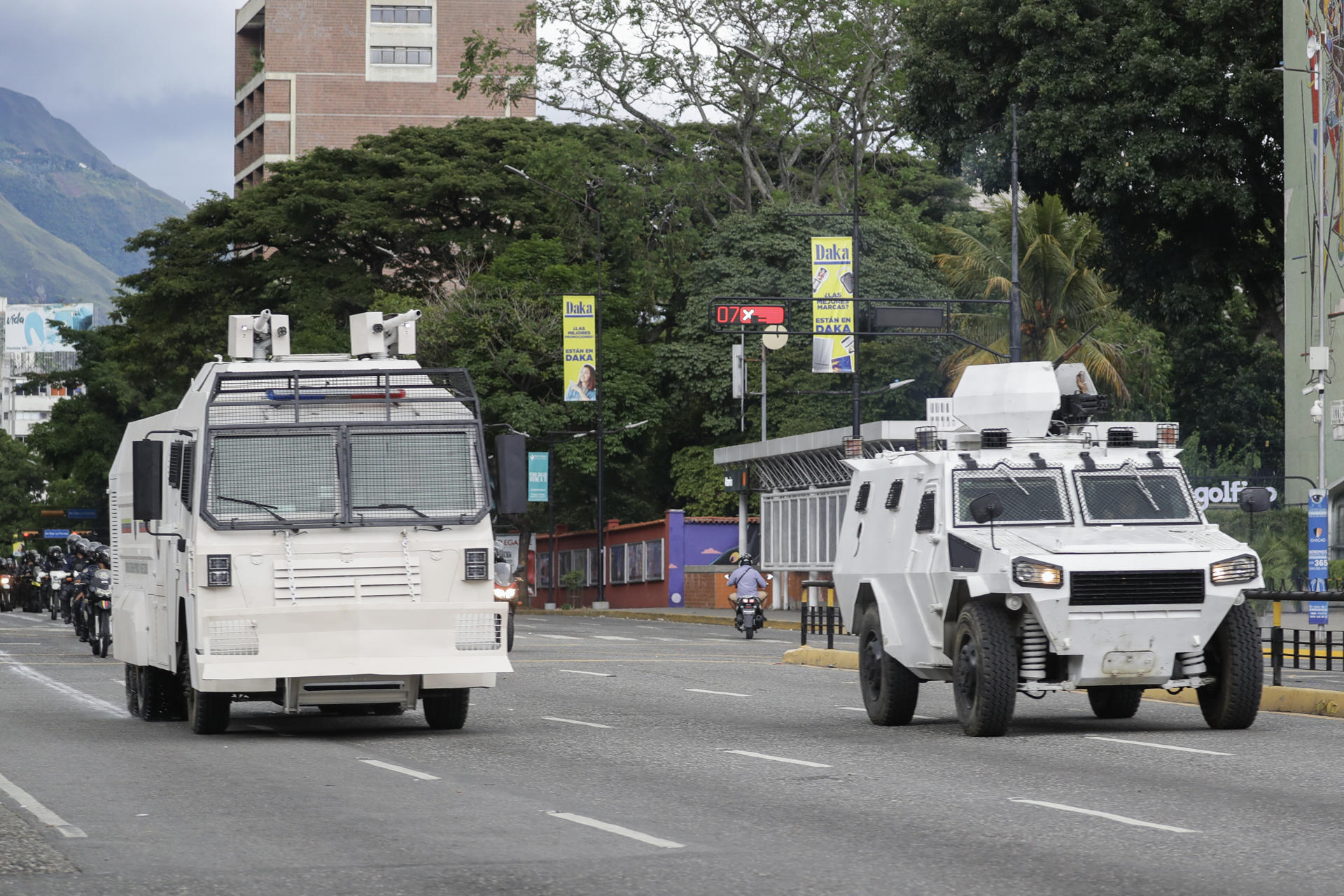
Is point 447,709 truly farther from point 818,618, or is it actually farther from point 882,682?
point 818,618

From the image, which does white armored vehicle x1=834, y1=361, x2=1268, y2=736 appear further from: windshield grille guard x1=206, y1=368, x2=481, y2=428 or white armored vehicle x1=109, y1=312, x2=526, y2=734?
windshield grille guard x1=206, y1=368, x2=481, y2=428

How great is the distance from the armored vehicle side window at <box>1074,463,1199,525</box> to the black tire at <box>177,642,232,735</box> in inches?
278

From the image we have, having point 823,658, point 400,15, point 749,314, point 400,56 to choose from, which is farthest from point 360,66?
point 823,658

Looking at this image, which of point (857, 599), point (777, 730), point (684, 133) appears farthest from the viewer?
point (684, 133)

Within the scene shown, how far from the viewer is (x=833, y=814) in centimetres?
1082

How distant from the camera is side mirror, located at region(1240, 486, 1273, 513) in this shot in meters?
15.7

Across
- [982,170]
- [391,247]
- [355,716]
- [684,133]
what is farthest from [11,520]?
[355,716]

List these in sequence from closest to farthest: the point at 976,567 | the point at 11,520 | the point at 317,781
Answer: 1. the point at 317,781
2. the point at 976,567
3. the point at 11,520

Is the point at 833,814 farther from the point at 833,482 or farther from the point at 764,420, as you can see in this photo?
the point at 764,420

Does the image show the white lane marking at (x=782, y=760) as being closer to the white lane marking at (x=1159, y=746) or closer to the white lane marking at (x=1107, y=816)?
the white lane marking at (x=1107, y=816)

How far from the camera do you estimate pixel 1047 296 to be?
183 ft

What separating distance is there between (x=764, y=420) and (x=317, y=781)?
43962 millimetres

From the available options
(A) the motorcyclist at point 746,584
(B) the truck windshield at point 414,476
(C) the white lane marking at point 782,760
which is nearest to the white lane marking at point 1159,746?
(C) the white lane marking at point 782,760

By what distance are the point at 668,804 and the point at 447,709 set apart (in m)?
5.55
